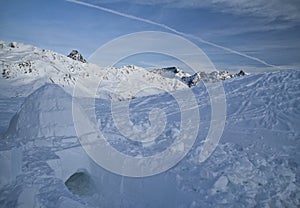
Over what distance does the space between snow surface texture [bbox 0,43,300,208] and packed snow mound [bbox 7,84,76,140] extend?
3 centimetres

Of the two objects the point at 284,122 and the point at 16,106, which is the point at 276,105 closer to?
the point at 284,122

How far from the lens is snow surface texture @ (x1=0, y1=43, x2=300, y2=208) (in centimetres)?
616

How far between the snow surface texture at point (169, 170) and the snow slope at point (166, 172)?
0.08ft

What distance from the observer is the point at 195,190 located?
6.53m

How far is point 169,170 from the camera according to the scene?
24.2ft

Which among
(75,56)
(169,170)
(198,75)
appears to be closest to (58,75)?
(75,56)

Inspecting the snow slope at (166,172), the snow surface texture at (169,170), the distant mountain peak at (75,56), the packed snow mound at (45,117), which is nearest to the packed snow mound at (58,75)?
the distant mountain peak at (75,56)

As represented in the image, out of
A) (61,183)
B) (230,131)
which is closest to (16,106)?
(61,183)

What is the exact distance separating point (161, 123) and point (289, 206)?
588 centimetres

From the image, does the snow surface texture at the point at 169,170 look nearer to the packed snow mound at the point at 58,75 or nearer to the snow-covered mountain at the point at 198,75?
the packed snow mound at the point at 58,75

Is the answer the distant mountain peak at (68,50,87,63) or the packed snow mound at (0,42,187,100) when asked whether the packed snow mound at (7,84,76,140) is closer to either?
the packed snow mound at (0,42,187,100)

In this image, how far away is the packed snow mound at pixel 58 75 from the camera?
30.4 metres

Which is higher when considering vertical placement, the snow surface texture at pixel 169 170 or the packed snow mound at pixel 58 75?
the packed snow mound at pixel 58 75

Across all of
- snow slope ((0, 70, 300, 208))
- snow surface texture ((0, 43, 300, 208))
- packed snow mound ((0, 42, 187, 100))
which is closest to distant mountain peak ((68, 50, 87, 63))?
packed snow mound ((0, 42, 187, 100))
